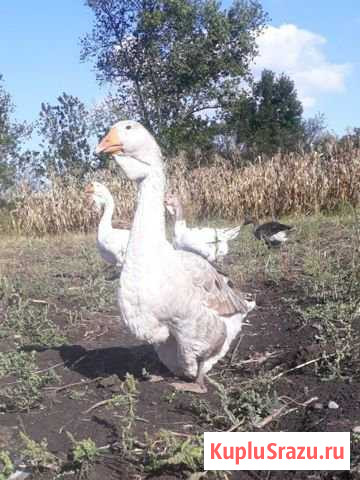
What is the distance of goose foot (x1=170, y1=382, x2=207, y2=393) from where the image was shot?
4.15 metres

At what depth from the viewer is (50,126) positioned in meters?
24.4

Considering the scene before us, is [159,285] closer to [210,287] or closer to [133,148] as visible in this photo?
[210,287]

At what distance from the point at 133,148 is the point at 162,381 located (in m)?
1.66

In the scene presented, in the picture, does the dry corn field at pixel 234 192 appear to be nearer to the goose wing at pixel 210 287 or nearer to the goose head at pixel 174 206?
the goose head at pixel 174 206

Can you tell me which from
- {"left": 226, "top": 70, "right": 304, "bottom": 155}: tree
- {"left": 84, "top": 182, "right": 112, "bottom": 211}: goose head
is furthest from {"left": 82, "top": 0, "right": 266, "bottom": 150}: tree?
{"left": 84, "top": 182, "right": 112, "bottom": 211}: goose head

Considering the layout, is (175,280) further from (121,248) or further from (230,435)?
(121,248)

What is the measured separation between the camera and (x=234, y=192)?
16938 mm

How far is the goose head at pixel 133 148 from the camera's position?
3.94 m

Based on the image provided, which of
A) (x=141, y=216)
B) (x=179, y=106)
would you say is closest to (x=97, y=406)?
(x=141, y=216)

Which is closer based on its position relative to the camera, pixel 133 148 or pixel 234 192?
pixel 133 148

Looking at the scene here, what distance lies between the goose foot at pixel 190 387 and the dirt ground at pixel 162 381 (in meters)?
0.05

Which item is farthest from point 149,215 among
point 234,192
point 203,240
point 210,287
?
point 234,192

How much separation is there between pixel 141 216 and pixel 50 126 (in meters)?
21.5

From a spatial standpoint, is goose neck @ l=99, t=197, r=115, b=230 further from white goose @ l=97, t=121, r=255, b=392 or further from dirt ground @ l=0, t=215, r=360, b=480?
white goose @ l=97, t=121, r=255, b=392
